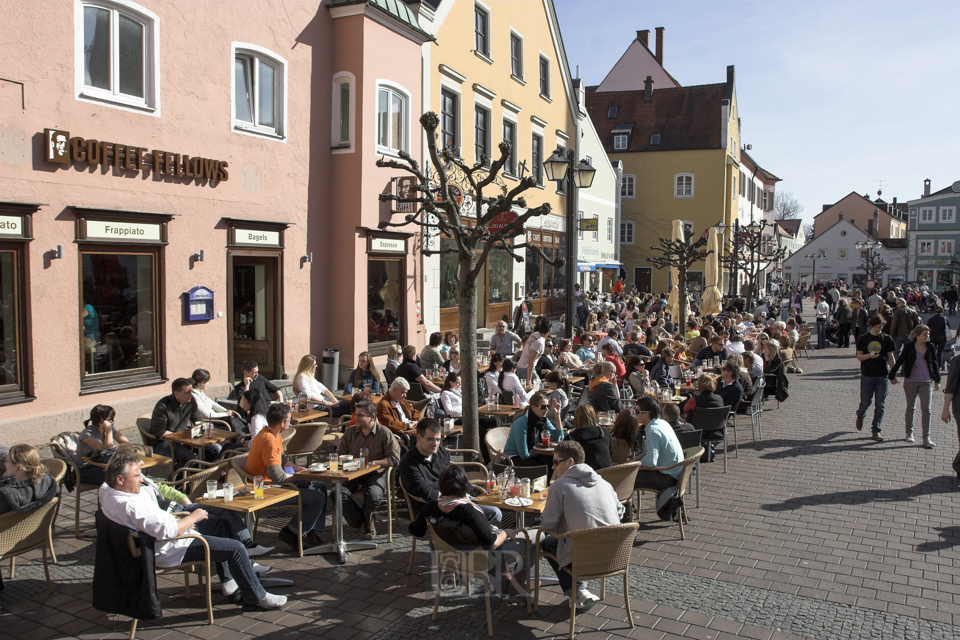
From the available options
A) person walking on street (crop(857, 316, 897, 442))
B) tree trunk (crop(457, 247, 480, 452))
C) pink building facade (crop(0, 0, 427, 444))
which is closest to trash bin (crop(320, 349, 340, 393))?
pink building facade (crop(0, 0, 427, 444))

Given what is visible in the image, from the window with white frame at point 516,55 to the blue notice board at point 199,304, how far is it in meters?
15.1

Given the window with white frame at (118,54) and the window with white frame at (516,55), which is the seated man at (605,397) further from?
the window with white frame at (516,55)

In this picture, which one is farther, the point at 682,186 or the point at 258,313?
the point at 682,186

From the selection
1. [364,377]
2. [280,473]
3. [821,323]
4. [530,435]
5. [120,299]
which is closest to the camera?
[280,473]

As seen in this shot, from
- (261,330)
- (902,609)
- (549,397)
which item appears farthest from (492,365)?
(902,609)

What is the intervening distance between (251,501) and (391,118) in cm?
1143

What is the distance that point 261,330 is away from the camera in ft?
46.4

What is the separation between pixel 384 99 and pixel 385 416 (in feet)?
29.1

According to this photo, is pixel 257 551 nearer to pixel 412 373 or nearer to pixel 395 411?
pixel 395 411

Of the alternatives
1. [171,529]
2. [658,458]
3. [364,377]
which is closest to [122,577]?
[171,529]

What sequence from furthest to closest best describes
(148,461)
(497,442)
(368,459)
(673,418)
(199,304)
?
(199,304), (497,442), (673,418), (148,461), (368,459)

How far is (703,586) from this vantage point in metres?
6.05

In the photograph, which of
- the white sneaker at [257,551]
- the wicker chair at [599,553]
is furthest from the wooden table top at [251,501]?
the wicker chair at [599,553]

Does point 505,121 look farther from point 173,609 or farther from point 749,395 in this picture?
point 173,609
